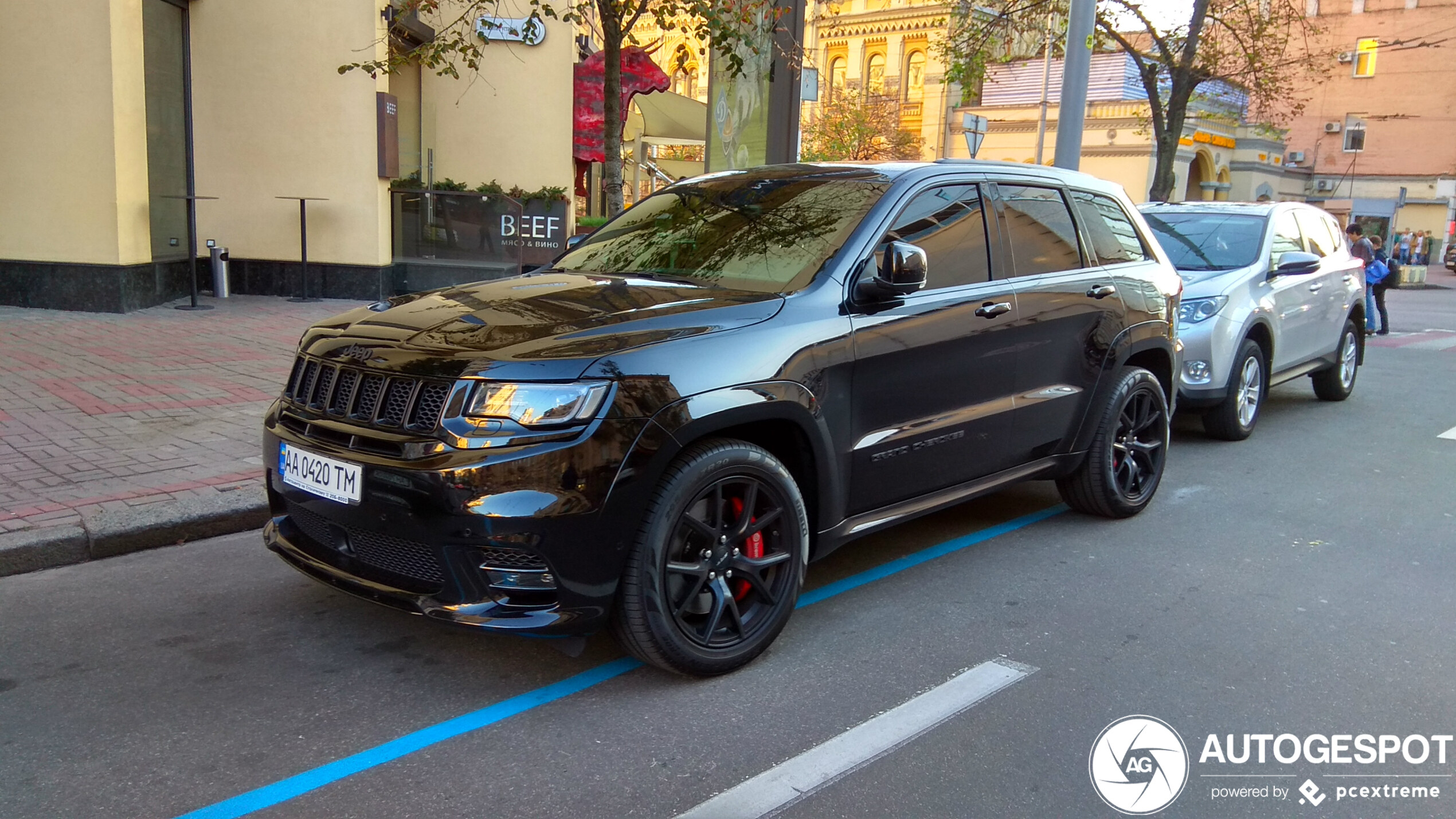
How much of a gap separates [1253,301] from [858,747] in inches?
242

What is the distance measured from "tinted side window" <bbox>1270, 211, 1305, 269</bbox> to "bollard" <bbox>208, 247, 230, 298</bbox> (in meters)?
11.0

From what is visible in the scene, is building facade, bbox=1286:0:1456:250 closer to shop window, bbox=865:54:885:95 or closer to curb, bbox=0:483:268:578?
shop window, bbox=865:54:885:95

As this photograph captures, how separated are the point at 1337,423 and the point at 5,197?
1266cm

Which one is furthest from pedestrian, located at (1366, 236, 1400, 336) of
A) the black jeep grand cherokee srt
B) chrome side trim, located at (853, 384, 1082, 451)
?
the black jeep grand cherokee srt

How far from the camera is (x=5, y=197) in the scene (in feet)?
36.2

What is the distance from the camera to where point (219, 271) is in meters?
12.8

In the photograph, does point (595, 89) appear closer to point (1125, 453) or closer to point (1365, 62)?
point (1125, 453)

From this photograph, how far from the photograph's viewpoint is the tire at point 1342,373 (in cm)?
990

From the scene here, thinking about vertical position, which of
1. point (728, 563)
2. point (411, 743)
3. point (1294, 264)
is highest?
point (1294, 264)

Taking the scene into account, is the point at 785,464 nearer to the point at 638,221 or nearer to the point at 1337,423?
A: the point at 638,221

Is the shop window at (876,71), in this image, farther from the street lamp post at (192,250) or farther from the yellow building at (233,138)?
the street lamp post at (192,250)

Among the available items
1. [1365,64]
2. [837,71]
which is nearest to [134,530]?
[837,71]

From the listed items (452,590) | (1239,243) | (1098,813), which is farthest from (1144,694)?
(1239,243)

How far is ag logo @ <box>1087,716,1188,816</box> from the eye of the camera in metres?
3.06
